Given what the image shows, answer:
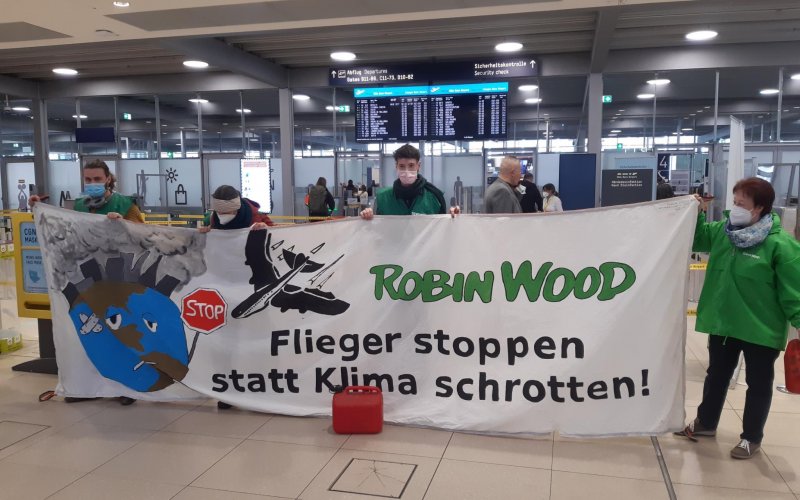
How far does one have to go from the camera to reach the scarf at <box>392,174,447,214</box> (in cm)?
441

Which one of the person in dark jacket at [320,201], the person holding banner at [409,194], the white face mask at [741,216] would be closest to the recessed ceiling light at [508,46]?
the person in dark jacket at [320,201]

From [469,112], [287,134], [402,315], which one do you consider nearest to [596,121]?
[469,112]

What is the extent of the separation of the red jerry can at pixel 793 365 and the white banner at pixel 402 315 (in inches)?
21.4

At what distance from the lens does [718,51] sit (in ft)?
33.9

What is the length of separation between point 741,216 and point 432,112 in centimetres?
777

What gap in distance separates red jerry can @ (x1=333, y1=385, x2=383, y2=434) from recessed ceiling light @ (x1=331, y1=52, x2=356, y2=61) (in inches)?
305

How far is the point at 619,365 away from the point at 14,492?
11.2 ft

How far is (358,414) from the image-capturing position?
3.77 m

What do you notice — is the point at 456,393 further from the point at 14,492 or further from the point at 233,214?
the point at 14,492

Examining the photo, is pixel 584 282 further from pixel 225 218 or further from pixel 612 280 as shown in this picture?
pixel 225 218

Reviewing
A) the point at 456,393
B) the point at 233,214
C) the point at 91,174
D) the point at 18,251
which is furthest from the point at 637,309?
the point at 18,251

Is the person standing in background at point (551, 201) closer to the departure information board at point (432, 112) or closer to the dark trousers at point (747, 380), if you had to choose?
the departure information board at point (432, 112)

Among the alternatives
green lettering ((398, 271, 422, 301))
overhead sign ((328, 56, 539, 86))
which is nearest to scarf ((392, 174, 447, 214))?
green lettering ((398, 271, 422, 301))

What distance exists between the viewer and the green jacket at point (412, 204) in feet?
14.6
